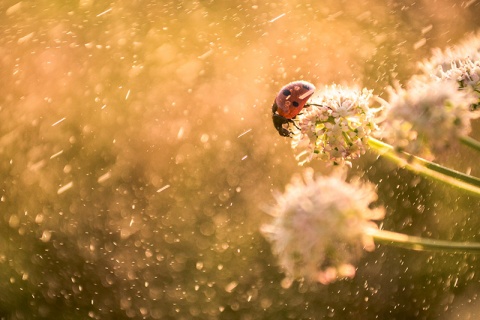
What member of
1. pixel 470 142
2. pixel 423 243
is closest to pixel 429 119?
pixel 470 142

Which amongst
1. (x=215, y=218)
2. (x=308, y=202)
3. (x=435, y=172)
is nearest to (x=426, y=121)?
(x=435, y=172)

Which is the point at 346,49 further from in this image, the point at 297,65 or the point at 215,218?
the point at 215,218

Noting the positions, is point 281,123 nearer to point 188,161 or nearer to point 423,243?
point 423,243

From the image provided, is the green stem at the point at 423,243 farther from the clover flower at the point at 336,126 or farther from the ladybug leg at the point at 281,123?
the ladybug leg at the point at 281,123

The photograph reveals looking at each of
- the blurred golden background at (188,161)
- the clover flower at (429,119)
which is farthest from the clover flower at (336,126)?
the blurred golden background at (188,161)

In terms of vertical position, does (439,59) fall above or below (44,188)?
above

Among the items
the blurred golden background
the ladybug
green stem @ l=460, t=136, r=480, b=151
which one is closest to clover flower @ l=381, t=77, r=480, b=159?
green stem @ l=460, t=136, r=480, b=151
